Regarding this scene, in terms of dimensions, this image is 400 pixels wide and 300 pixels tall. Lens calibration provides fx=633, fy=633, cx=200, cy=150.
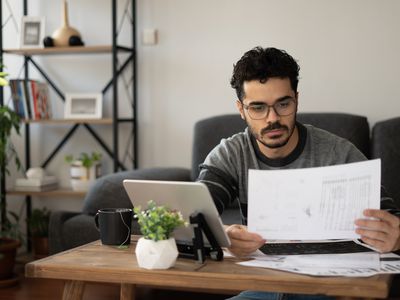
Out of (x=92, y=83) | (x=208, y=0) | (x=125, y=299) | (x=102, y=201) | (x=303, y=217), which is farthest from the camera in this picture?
(x=92, y=83)

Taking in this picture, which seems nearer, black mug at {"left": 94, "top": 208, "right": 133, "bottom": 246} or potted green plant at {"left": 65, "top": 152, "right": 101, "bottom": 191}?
black mug at {"left": 94, "top": 208, "right": 133, "bottom": 246}

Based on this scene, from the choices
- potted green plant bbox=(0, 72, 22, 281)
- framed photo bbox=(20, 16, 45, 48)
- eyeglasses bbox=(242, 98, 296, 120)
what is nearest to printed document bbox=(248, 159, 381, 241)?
eyeglasses bbox=(242, 98, 296, 120)

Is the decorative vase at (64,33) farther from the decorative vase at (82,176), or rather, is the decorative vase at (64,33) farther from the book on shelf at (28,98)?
the decorative vase at (82,176)

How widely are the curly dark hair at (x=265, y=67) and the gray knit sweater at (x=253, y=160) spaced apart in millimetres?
167

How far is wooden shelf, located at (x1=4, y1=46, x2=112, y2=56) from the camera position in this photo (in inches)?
144

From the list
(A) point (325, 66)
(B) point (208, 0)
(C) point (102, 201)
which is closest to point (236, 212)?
(C) point (102, 201)

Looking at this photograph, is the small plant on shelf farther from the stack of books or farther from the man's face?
the man's face

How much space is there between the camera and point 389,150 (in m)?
3.05

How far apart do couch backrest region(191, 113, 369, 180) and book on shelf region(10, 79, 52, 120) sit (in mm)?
1038

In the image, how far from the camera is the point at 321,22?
3.51 metres

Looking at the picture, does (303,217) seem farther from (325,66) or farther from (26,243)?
(26,243)

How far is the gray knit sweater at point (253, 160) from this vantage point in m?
1.74

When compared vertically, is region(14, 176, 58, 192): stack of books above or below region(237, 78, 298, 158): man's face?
below

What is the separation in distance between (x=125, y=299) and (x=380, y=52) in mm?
2442
